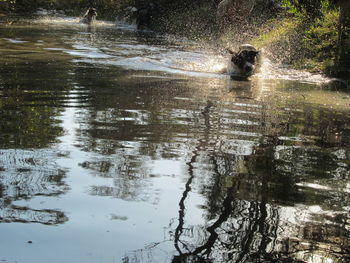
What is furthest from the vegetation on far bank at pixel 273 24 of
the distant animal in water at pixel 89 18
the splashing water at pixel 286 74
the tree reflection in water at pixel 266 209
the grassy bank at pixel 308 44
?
the tree reflection in water at pixel 266 209

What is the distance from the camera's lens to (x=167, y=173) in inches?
170

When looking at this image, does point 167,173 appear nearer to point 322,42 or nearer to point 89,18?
point 322,42

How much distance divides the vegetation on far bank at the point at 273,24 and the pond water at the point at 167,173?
4175mm

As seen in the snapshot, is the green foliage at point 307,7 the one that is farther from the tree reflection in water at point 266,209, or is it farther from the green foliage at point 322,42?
the tree reflection in water at point 266,209

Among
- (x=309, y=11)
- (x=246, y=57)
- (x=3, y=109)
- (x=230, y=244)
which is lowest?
(x=230, y=244)

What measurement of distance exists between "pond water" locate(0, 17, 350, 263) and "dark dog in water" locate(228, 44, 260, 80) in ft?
7.76

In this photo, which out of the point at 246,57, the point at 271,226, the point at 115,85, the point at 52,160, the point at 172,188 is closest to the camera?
the point at 271,226

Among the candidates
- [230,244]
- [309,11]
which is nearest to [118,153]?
[230,244]

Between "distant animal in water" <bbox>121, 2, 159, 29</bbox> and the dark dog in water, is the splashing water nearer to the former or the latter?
the dark dog in water

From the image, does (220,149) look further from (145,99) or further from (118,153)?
(145,99)

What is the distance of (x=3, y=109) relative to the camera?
625 centimetres

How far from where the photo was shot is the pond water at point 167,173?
3031mm

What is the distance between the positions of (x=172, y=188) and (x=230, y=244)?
39.0 inches

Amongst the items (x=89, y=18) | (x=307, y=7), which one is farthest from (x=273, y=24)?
(x=89, y=18)
